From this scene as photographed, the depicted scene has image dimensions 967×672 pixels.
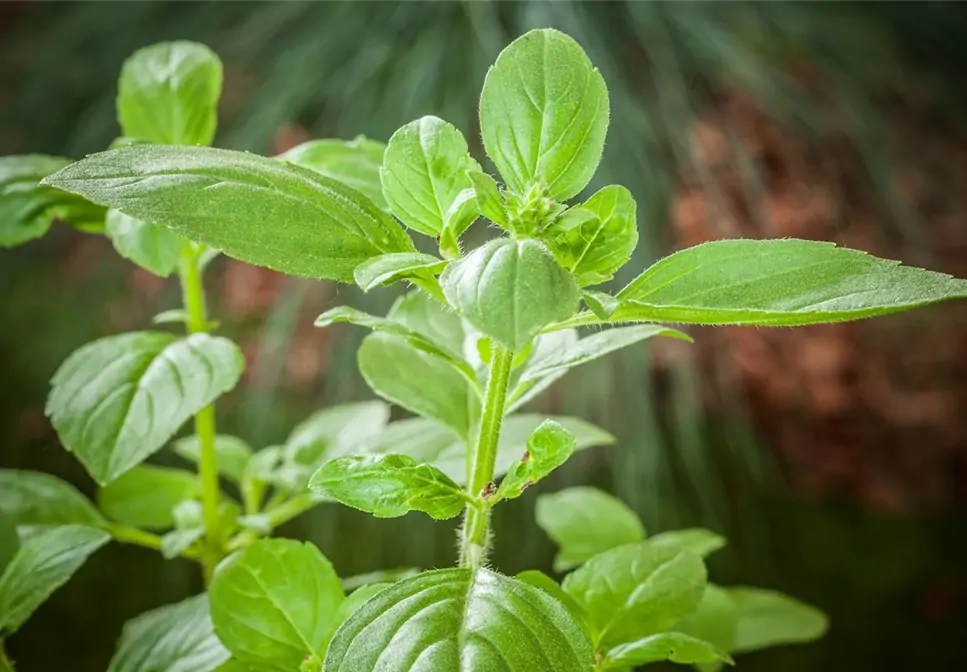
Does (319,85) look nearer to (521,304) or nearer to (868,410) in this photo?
(868,410)

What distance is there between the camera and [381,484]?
348mm

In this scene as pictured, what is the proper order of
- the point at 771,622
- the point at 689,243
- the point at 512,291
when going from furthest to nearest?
the point at 689,243, the point at 771,622, the point at 512,291

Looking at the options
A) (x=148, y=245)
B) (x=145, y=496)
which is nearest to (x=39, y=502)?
(x=145, y=496)

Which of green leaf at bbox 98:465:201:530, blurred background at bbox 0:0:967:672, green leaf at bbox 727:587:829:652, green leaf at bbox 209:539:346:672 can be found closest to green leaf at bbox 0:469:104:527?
green leaf at bbox 98:465:201:530

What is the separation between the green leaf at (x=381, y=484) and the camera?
0.34 m

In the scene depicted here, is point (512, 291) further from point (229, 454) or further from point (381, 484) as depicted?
point (229, 454)

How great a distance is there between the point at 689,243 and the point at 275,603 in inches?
44.9

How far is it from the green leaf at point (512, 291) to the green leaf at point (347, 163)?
0.16m

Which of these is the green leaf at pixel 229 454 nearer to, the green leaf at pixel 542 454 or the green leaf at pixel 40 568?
the green leaf at pixel 40 568

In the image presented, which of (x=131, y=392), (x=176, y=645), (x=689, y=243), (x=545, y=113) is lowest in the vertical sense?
(x=176, y=645)

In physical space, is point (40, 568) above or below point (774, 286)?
below

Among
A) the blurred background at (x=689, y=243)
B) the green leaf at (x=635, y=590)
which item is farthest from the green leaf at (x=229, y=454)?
the blurred background at (x=689, y=243)

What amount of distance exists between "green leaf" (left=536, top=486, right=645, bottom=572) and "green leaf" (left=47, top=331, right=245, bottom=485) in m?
0.23

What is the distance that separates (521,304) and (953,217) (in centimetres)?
146
